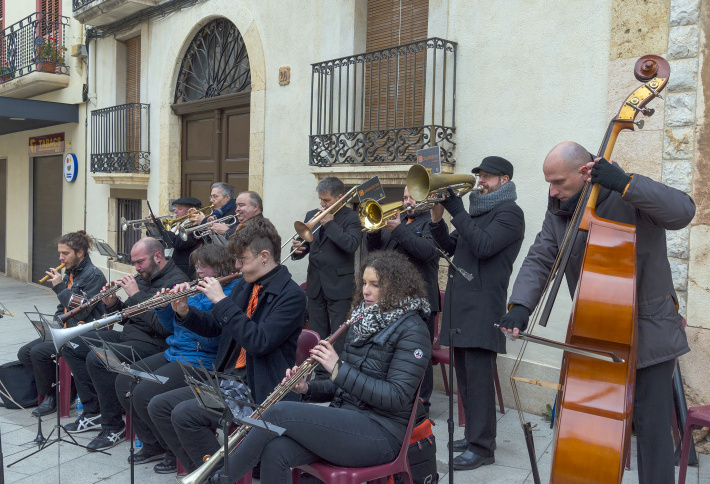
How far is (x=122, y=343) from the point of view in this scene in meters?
4.54

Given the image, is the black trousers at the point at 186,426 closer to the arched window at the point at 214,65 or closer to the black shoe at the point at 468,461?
the black shoe at the point at 468,461

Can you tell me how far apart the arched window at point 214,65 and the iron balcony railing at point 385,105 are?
1764 millimetres

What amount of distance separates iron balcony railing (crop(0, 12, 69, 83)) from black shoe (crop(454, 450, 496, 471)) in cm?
1055

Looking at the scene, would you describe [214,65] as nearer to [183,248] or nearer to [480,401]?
[183,248]

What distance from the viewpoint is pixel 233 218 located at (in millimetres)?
6359

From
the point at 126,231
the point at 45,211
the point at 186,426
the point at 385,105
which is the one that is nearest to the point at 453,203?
the point at 186,426

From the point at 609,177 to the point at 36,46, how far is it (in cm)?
1178

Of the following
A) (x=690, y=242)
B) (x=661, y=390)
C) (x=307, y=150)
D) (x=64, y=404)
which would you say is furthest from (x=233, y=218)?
(x=661, y=390)

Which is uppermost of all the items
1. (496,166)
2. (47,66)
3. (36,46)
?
(36,46)

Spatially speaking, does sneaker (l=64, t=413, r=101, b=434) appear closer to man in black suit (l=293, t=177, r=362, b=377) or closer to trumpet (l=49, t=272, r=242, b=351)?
trumpet (l=49, t=272, r=242, b=351)

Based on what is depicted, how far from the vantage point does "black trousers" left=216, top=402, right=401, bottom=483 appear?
2.78m

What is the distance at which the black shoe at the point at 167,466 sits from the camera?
13.1 feet

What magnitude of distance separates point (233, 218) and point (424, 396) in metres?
2.84

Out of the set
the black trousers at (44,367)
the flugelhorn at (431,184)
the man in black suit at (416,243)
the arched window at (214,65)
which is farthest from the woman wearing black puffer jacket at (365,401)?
the arched window at (214,65)
